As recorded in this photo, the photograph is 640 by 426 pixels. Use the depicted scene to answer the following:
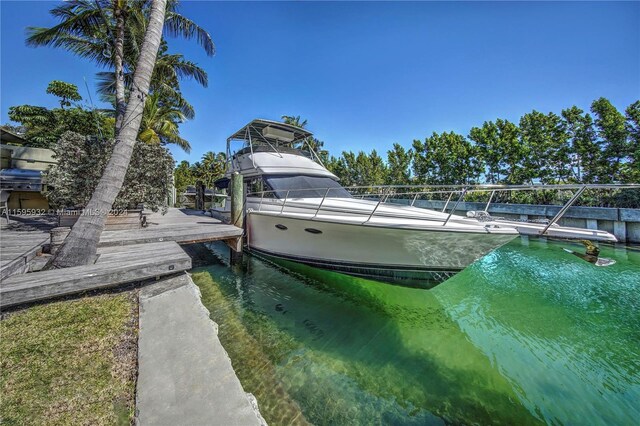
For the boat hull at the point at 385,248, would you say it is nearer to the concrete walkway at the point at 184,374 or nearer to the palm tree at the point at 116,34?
the concrete walkway at the point at 184,374

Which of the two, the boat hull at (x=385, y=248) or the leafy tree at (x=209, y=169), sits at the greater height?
the leafy tree at (x=209, y=169)

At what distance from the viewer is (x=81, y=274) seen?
9.75 feet

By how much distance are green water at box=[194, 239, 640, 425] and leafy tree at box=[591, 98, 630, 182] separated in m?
14.9

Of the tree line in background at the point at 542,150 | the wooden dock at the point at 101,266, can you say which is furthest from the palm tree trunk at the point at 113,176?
the tree line in background at the point at 542,150

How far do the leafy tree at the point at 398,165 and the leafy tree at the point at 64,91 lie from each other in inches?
1085

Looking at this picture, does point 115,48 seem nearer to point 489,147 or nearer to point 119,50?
point 119,50

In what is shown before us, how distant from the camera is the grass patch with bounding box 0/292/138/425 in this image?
169cm

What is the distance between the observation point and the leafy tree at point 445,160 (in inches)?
856

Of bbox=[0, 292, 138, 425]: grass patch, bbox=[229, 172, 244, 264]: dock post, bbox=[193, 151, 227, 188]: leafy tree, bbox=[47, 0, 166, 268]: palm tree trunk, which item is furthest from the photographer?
bbox=[193, 151, 227, 188]: leafy tree

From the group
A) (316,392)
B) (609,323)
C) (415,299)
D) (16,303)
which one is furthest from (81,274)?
(609,323)

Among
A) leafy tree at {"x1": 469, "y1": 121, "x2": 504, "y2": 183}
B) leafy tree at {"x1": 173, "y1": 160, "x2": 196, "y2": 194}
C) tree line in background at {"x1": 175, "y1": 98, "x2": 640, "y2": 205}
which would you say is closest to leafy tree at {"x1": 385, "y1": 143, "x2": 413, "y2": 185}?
tree line in background at {"x1": 175, "y1": 98, "x2": 640, "y2": 205}

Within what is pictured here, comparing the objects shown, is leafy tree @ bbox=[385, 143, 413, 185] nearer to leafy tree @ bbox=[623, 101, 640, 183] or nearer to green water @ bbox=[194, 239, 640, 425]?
leafy tree @ bbox=[623, 101, 640, 183]

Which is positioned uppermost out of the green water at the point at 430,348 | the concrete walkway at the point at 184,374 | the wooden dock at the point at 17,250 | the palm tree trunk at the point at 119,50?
the palm tree trunk at the point at 119,50

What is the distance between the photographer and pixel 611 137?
1628 cm
